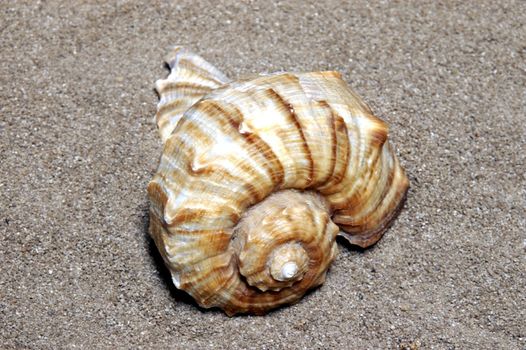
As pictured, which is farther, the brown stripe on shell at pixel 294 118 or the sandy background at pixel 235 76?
the sandy background at pixel 235 76

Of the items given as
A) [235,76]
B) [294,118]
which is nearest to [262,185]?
[294,118]

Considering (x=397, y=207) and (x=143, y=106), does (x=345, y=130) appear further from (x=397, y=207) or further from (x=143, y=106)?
(x=143, y=106)

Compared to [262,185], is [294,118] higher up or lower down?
higher up

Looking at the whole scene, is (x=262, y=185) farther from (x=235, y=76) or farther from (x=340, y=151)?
(x=235, y=76)

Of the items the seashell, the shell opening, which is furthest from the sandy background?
the shell opening

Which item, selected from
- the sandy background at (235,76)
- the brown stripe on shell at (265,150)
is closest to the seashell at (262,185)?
the brown stripe on shell at (265,150)

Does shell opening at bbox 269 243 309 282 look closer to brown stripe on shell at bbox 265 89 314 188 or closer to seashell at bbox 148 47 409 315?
seashell at bbox 148 47 409 315

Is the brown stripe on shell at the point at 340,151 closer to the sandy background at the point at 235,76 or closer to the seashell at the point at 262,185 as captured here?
the seashell at the point at 262,185
